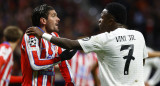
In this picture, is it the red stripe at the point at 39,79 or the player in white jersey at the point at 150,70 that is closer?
the red stripe at the point at 39,79

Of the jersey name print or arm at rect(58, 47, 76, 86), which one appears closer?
the jersey name print

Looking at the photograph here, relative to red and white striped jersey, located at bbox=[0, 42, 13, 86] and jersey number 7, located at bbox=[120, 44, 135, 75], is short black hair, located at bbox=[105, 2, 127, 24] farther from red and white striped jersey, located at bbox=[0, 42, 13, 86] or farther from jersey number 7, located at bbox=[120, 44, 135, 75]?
red and white striped jersey, located at bbox=[0, 42, 13, 86]

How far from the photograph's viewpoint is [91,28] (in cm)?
1156

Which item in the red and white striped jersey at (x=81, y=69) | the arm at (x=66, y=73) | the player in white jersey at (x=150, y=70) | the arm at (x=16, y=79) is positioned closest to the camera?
the arm at (x=66, y=73)

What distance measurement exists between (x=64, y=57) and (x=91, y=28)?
307 inches

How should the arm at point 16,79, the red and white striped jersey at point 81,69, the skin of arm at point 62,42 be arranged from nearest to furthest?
the skin of arm at point 62,42 → the arm at point 16,79 → the red and white striped jersey at point 81,69

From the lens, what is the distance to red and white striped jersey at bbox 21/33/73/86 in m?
3.79

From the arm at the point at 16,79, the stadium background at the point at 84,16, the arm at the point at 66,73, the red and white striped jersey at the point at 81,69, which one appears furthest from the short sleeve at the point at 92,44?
the stadium background at the point at 84,16

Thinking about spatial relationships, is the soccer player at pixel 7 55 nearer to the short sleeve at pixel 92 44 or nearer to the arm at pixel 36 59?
the arm at pixel 36 59

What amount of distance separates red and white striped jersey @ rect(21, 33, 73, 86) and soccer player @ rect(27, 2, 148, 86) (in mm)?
255

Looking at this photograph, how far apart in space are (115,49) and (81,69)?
386 centimetres

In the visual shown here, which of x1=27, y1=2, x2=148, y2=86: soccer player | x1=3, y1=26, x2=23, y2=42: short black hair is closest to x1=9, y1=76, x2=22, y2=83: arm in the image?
x1=3, y1=26, x2=23, y2=42: short black hair

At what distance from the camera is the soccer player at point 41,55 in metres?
3.79

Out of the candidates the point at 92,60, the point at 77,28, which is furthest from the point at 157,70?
the point at 77,28
